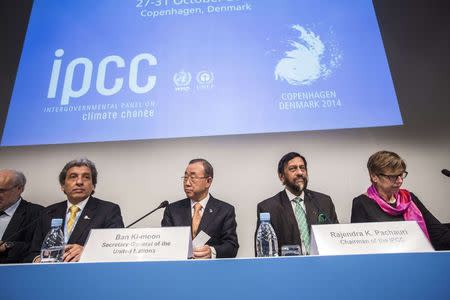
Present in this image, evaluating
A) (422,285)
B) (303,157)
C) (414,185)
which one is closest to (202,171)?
(303,157)

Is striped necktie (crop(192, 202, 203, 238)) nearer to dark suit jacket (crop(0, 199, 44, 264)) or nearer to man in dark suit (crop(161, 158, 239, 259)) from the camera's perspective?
man in dark suit (crop(161, 158, 239, 259))

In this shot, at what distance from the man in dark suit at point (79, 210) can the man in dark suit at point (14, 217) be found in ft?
0.24

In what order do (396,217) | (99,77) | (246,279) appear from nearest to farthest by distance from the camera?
(246,279) → (396,217) → (99,77)

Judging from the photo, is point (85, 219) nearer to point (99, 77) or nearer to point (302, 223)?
point (99, 77)

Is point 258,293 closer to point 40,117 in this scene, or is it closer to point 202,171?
point 202,171

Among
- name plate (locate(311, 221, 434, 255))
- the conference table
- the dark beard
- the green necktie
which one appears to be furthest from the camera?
the dark beard

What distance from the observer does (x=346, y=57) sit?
7.69 feet

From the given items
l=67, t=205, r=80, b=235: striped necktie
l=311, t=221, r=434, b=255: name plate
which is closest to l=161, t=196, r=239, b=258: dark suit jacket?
l=67, t=205, r=80, b=235: striped necktie

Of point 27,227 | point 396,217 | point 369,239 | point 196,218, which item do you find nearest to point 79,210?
point 27,227

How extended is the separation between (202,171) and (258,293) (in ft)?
4.42

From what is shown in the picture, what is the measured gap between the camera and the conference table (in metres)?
1.05

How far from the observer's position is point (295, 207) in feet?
7.42

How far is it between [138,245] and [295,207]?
4.05ft

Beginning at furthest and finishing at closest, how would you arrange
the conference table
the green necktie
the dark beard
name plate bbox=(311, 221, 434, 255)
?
the dark beard, the green necktie, name plate bbox=(311, 221, 434, 255), the conference table
